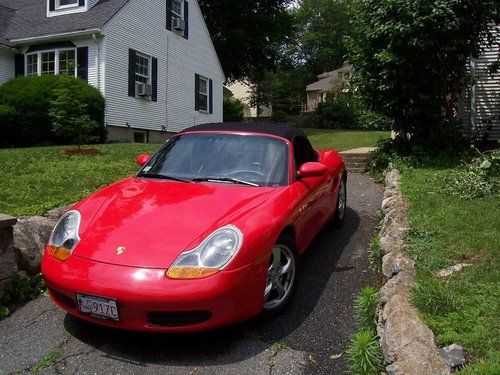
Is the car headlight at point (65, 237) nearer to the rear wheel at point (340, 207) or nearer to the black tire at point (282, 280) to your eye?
the black tire at point (282, 280)

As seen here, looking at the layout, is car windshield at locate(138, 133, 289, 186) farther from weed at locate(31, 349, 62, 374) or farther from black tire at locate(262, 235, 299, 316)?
weed at locate(31, 349, 62, 374)

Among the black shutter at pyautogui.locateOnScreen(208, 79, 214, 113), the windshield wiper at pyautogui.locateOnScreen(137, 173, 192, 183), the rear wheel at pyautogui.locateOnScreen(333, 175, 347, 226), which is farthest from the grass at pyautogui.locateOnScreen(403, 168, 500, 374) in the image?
the black shutter at pyautogui.locateOnScreen(208, 79, 214, 113)

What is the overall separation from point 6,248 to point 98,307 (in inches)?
56.2

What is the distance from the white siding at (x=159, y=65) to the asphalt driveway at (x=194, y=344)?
524 inches

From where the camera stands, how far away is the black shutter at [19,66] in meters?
16.8

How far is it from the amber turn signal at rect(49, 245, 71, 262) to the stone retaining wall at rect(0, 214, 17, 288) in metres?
0.73

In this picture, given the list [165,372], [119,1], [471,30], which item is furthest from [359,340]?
[119,1]

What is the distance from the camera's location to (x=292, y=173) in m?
4.28

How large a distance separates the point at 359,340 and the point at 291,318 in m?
0.88

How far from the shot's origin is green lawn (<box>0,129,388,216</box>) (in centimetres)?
561

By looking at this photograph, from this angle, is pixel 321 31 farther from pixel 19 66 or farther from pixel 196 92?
pixel 19 66

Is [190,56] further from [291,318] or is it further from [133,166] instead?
[291,318]

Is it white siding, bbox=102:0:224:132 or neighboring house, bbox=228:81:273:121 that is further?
neighboring house, bbox=228:81:273:121

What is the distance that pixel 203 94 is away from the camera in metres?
22.4
